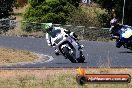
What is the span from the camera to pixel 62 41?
21.9 metres

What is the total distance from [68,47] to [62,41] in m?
0.44

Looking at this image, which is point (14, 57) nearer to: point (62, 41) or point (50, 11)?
point (62, 41)

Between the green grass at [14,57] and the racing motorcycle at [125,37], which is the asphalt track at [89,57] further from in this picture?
the green grass at [14,57]

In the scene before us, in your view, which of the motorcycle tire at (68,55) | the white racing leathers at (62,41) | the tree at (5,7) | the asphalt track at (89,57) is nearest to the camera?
the asphalt track at (89,57)

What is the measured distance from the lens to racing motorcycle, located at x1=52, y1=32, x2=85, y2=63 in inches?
859

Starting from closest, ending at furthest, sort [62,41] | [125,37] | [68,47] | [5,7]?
[62,41] → [68,47] → [125,37] → [5,7]

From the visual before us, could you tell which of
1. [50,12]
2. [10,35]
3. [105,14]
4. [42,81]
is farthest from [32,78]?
[105,14]

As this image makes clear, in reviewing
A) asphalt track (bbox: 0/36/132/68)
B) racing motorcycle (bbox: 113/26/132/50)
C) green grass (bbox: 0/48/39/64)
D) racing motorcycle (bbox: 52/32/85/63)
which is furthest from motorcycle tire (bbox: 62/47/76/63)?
racing motorcycle (bbox: 113/26/132/50)

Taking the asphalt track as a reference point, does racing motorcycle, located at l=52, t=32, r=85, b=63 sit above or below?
above

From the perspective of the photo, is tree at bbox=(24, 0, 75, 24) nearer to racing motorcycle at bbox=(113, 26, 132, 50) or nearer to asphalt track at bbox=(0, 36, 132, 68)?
asphalt track at bbox=(0, 36, 132, 68)

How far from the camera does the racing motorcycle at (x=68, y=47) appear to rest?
21828 millimetres

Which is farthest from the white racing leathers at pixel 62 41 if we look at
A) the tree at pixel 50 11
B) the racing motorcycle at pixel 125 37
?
the tree at pixel 50 11

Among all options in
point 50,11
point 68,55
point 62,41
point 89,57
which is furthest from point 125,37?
point 50,11

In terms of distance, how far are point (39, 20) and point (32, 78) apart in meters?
28.4
